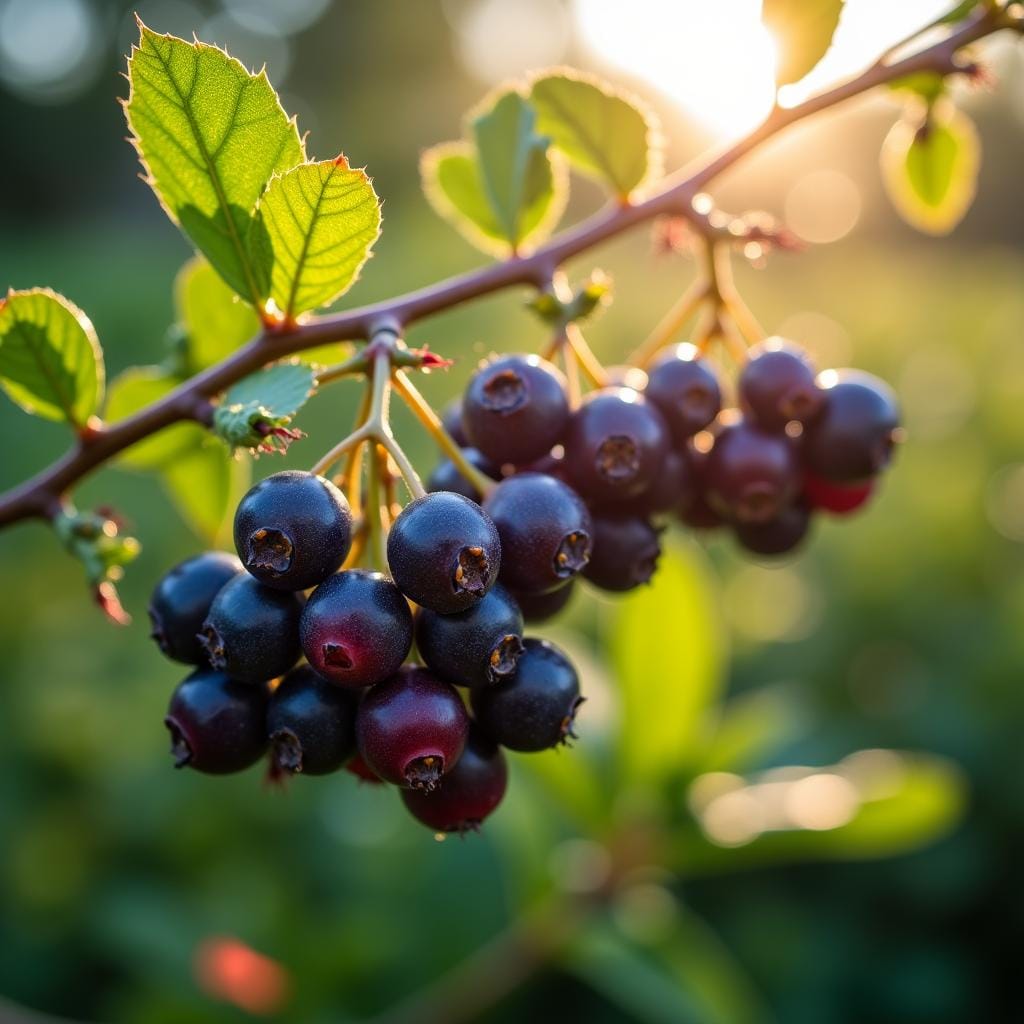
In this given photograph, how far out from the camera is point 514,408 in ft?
4.58

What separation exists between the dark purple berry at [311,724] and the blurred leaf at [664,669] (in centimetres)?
172

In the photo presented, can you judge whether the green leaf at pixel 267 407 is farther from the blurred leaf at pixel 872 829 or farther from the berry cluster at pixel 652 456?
the blurred leaf at pixel 872 829

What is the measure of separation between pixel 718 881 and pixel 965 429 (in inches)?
135

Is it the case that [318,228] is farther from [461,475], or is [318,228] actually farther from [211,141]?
[461,475]

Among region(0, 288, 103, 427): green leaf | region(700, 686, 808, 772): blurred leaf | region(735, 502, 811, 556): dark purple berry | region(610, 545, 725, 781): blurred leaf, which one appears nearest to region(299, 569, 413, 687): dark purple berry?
region(0, 288, 103, 427): green leaf

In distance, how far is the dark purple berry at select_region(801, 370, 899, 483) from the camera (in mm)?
1692

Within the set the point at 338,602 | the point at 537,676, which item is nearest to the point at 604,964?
the point at 537,676

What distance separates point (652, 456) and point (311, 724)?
1.91ft

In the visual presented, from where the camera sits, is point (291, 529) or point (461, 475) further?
point (461, 475)

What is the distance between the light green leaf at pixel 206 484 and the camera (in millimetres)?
1905

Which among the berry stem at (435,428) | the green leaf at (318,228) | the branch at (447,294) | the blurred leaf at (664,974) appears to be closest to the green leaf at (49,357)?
the branch at (447,294)

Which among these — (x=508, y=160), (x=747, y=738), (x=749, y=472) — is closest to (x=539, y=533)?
(x=749, y=472)

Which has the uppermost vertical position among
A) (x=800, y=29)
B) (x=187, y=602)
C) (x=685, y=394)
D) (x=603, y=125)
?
(x=800, y=29)

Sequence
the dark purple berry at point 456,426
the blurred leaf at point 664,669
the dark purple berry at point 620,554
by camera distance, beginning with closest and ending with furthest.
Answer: the dark purple berry at point 620,554 → the dark purple berry at point 456,426 → the blurred leaf at point 664,669
